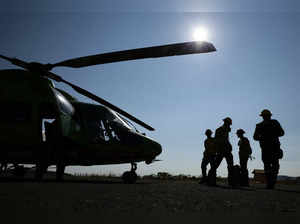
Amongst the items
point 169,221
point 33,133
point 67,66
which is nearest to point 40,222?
point 169,221

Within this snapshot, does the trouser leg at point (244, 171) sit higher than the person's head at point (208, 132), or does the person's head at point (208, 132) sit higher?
the person's head at point (208, 132)

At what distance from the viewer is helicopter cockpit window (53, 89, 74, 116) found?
7444 millimetres

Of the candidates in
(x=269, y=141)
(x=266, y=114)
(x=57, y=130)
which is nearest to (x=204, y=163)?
(x=269, y=141)

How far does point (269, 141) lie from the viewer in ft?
21.8

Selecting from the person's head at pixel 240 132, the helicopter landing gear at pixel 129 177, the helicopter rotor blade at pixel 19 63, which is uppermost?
the helicopter rotor blade at pixel 19 63

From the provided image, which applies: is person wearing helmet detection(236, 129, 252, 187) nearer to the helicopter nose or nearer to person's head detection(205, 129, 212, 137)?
person's head detection(205, 129, 212, 137)

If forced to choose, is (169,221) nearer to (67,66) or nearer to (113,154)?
(113,154)

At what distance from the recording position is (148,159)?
8.27m

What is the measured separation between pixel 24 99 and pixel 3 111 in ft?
1.73

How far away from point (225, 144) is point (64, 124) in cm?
388

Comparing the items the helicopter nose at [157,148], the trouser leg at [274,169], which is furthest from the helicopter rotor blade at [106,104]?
the trouser leg at [274,169]

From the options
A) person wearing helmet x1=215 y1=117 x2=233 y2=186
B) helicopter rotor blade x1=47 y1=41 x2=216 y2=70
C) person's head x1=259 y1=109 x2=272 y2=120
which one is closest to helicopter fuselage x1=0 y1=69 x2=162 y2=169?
helicopter rotor blade x1=47 y1=41 x2=216 y2=70

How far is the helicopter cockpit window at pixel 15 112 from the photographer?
6949 mm

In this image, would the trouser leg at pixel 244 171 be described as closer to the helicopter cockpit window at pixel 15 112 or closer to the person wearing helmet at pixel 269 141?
the person wearing helmet at pixel 269 141
